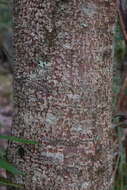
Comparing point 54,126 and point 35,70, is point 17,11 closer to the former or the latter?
point 35,70

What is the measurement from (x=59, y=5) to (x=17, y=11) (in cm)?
12

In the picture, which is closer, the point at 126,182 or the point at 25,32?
the point at 25,32

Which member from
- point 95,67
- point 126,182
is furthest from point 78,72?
point 126,182

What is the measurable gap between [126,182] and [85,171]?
97 cm

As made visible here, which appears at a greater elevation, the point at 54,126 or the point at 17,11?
the point at 17,11

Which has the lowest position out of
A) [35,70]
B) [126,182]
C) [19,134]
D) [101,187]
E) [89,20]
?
[126,182]

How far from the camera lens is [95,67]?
35.6 inches

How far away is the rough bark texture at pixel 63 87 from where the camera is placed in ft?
2.90

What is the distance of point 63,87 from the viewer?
0.89 meters

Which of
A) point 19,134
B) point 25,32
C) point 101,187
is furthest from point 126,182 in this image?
point 25,32

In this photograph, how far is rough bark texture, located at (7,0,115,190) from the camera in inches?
34.8

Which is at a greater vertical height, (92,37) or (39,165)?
(92,37)

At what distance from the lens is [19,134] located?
94cm

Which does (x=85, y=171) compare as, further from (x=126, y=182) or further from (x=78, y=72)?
(x=126, y=182)
